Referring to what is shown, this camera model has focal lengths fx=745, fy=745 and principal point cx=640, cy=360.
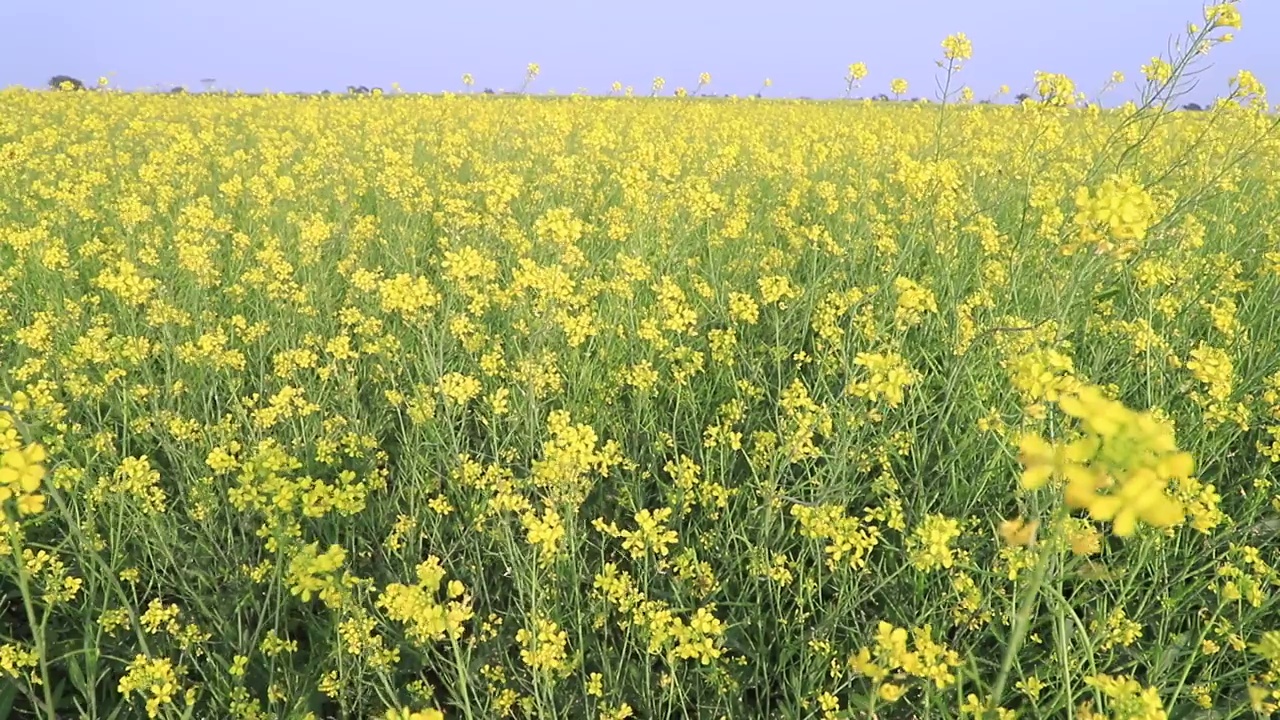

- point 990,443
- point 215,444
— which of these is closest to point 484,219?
point 215,444

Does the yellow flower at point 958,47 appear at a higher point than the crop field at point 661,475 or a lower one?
higher

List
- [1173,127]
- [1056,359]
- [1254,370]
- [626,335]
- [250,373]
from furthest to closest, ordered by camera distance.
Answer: [1173,127], [626,335], [250,373], [1254,370], [1056,359]

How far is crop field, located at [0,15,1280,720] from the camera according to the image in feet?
5.23

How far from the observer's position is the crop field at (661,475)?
159cm

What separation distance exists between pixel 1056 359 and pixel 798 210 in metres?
4.17

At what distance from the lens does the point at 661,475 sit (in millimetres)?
2598

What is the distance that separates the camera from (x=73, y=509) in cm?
228

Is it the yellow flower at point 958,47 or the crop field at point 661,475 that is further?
the yellow flower at point 958,47

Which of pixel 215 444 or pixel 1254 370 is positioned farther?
pixel 1254 370

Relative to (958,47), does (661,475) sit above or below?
below

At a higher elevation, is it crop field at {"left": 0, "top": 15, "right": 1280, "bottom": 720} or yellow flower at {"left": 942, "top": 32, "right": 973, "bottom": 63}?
yellow flower at {"left": 942, "top": 32, "right": 973, "bottom": 63}

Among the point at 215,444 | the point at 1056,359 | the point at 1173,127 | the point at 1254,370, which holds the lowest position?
the point at 215,444

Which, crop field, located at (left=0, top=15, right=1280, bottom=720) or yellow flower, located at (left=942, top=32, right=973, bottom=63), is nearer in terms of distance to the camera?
crop field, located at (left=0, top=15, right=1280, bottom=720)

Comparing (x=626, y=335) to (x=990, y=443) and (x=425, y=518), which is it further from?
(x=990, y=443)
